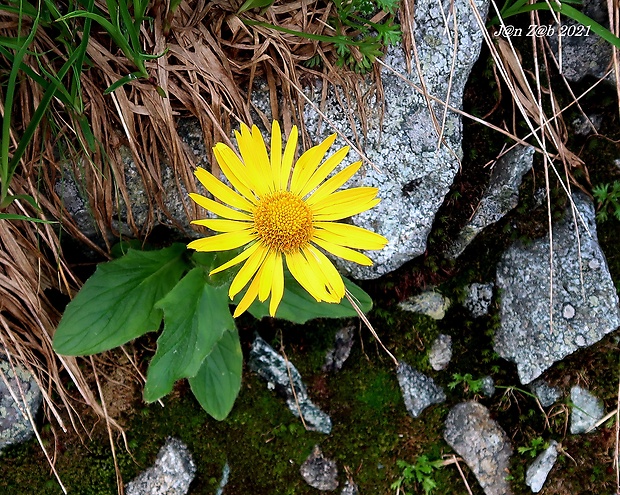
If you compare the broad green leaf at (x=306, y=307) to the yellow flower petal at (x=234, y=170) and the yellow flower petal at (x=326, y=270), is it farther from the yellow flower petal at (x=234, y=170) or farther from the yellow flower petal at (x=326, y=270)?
the yellow flower petal at (x=234, y=170)

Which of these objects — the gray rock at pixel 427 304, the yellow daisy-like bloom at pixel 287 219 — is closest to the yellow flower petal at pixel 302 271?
the yellow daisy-like bloom at pixel 287 219

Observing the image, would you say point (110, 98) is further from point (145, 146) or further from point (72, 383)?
point (72, 383)

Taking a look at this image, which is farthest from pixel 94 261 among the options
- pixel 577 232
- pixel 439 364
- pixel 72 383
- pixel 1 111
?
pixel 577 232

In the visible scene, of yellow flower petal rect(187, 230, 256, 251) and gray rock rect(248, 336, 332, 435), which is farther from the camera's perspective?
gray rock rect(248, 336, 332, 435)

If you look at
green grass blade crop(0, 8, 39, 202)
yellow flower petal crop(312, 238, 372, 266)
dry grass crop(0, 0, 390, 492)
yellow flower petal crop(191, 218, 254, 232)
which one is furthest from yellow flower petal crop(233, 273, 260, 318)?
green grass blade crop(0, 8, 39, 202)

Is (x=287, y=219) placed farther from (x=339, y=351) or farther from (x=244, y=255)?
(x=339, y=351)

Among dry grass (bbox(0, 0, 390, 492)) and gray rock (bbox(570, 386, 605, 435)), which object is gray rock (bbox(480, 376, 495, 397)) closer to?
gray rock (bbox(570, 386, 605, 435))

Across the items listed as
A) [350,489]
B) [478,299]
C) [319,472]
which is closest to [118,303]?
[319,472]
